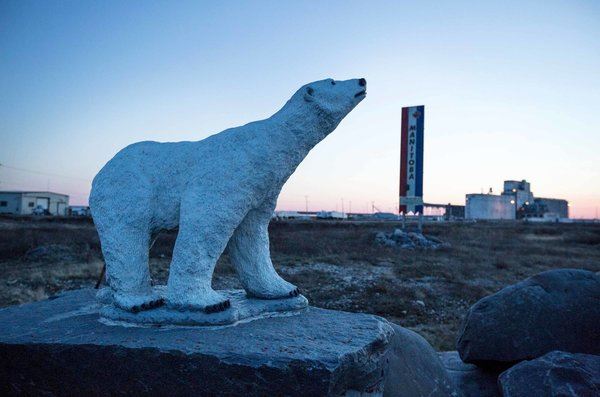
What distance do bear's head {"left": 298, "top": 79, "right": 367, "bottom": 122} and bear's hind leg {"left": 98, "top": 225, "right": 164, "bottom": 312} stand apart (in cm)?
155

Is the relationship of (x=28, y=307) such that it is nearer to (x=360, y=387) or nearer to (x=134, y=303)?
(x=134, y=303)

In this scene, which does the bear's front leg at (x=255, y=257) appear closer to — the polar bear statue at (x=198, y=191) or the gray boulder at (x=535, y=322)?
the polar bear statue at (x=198, y=191)

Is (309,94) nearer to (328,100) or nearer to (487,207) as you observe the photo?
(328,100)

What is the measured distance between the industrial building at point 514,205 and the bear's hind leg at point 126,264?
6285 cm

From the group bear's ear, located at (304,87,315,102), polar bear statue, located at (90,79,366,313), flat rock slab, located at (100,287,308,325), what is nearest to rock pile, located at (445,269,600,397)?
flat rock slab, located at (100,287,308,325)

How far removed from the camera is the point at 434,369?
145 inches

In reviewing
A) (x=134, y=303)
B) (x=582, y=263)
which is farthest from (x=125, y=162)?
(x=582, y=263)

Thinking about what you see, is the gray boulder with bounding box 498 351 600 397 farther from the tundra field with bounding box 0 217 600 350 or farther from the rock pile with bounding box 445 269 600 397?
the tundra field with bounding box 0 217 600 350

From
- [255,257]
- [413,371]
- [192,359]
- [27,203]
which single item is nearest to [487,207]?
[27,203]

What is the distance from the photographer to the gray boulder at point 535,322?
12.7 ft

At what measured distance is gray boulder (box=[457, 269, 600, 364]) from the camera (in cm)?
388

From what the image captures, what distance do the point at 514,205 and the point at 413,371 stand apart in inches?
2685

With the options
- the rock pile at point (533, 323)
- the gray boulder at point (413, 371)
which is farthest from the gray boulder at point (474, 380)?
the gray boulder at point (413, 371)

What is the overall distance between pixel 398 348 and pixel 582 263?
39.4 feet
